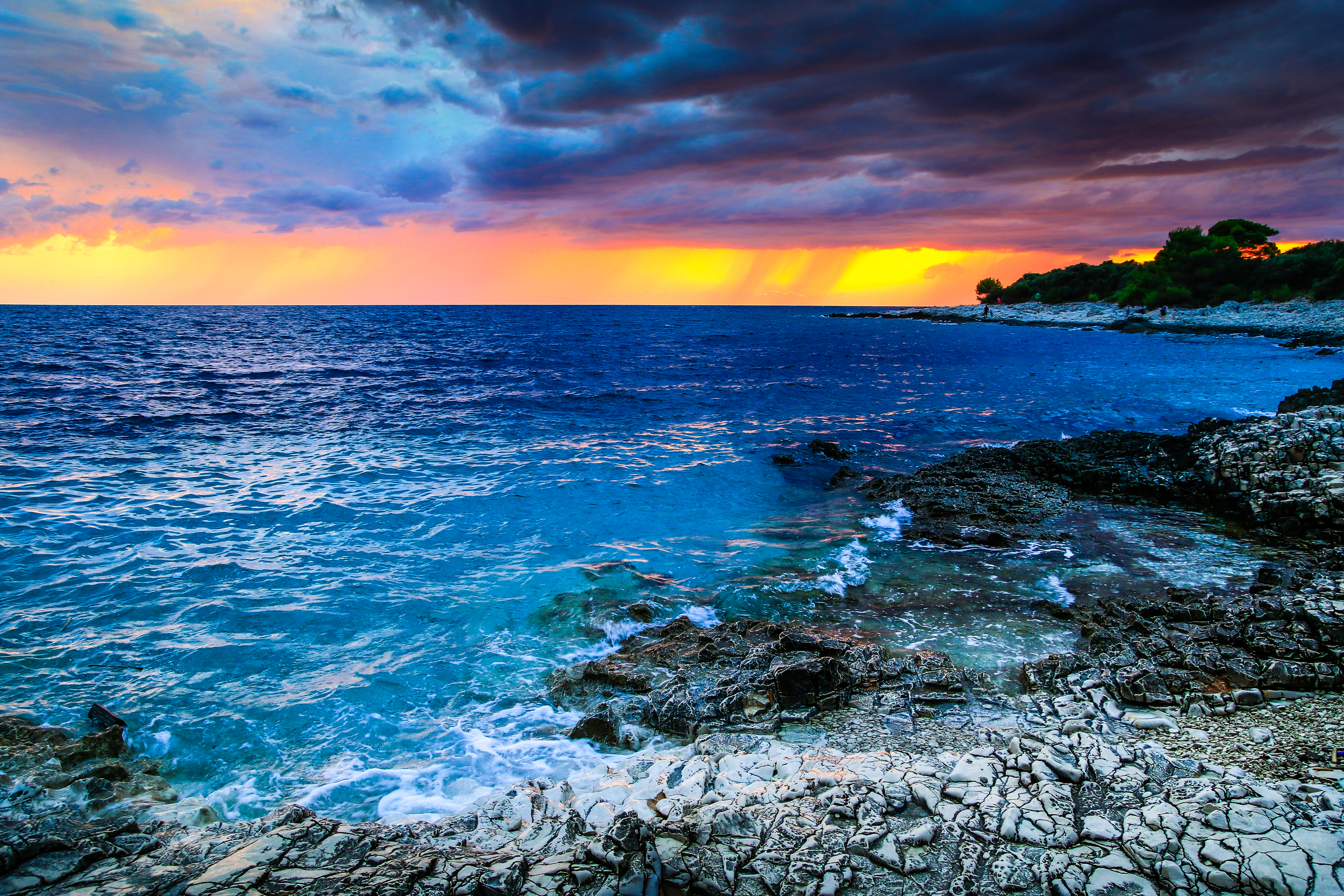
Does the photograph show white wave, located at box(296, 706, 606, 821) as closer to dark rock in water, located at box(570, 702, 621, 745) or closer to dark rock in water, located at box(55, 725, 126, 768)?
dark rock in water, located at box(570, 702, 621, 745)

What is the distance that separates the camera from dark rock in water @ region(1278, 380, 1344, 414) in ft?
57.5

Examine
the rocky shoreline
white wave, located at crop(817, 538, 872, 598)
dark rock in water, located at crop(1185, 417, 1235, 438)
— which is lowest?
white wave, located at crop(817, 538, 872, 598)

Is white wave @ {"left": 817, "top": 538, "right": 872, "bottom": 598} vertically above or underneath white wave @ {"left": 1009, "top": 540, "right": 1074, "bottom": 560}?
underneath

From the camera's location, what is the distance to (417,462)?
→ 17406 mm

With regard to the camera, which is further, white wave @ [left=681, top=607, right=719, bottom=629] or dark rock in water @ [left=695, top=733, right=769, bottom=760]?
white wave @ [left=681, top=607, right=719, bottom=629]

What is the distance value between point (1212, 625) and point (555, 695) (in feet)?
25.7

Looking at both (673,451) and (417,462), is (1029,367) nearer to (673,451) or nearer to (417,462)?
(673,451)

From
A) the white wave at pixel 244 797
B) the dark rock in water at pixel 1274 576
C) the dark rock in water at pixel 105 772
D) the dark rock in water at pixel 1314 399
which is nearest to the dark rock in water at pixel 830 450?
the dark rock in water at pixel 1274 576

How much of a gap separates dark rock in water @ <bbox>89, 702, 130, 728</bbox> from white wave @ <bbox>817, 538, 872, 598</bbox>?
8799 millimetres

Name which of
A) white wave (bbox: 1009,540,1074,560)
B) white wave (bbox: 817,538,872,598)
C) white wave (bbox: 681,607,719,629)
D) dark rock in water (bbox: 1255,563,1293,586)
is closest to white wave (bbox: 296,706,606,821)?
white wave (bbox: 681,607,719,629)

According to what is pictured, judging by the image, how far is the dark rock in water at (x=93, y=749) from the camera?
556cm

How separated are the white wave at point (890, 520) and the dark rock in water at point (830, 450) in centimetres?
492

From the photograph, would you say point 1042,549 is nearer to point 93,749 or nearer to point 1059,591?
point 1059,591

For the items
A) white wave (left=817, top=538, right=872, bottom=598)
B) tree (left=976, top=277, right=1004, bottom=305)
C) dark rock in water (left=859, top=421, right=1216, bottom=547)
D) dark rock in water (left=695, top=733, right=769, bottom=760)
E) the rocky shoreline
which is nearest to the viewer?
dark rock in water (left=695, top=733, right=769, bottom=760)
